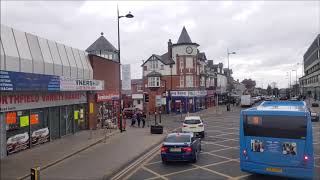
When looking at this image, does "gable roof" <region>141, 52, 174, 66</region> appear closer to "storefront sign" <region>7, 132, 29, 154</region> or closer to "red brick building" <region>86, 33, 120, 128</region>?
"red brick building" <region>86, 33, 120, 128</region>

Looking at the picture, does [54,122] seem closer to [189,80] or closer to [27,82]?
[27,82]

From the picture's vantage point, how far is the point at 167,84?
71.6 meters

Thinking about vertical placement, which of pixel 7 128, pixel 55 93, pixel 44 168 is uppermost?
pixel 55 93

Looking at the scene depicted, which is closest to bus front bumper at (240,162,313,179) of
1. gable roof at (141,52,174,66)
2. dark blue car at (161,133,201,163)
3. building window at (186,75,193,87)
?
dark blue car at (161,133,201,163)

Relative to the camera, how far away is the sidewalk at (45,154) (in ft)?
55.9

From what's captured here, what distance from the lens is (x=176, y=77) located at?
71062 mm

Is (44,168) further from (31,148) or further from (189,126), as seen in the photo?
(189,126)

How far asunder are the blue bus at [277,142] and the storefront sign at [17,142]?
39.5ft

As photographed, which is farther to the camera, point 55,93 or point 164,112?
point 164,112

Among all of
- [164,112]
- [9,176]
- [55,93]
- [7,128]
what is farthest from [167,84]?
[9,176]

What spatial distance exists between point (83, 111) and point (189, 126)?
8.25 metres

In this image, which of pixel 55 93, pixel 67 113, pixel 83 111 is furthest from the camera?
pixel 83 111

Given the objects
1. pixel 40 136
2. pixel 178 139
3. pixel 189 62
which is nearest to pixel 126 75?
pixel 40 136

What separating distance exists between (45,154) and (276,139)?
12080 mm
